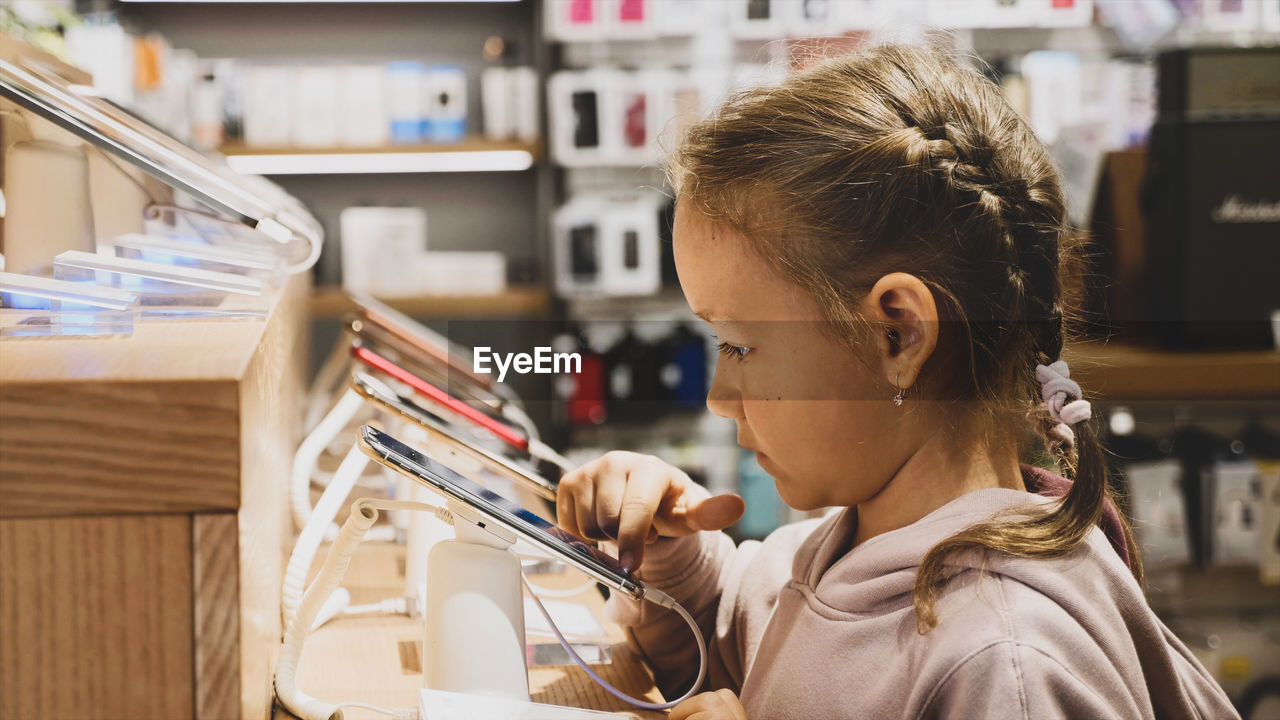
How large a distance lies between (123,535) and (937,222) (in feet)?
1.80

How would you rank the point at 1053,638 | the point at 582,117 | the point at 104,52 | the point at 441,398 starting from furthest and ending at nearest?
the point at 582,117 < the point at 104,52 < the point at 441,398 < the point at 1053,638

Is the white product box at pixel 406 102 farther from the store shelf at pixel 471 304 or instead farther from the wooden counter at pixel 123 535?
the wooden counter at pixel 123 535

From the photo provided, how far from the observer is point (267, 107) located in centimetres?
359

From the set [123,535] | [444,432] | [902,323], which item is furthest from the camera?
[444,432]

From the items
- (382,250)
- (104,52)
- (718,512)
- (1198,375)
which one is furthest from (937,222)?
(104,52)

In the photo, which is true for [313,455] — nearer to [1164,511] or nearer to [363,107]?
[1164,511]

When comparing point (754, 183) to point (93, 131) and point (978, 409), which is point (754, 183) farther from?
point (93, 131)

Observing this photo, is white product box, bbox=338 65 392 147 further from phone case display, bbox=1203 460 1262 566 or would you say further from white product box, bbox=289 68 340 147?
phone case display, bbox=1203 460 1262 566

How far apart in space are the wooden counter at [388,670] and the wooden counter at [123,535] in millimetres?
235

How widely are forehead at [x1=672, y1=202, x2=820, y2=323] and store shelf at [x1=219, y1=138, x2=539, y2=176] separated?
2898mm

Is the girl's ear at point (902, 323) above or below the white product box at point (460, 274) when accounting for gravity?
above

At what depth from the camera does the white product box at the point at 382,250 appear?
3.66m

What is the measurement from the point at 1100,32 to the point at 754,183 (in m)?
3.15

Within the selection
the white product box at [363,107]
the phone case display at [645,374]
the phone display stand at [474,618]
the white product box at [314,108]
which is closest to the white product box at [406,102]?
the white product box at [363,107]
